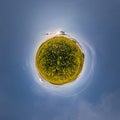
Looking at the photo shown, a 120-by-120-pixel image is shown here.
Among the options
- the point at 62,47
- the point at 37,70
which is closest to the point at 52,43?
the point at 62,47

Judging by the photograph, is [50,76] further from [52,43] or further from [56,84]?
[52,43]

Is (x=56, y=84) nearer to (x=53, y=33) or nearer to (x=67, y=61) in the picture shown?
(x=67, y=61)

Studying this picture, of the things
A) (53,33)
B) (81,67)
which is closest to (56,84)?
(81,67)

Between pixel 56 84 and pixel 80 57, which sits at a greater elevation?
pixel 80 57

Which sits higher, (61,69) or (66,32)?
(66,32)
